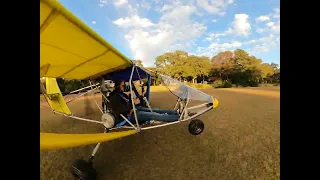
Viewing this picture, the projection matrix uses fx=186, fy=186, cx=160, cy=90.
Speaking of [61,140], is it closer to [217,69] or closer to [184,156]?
[184,156]

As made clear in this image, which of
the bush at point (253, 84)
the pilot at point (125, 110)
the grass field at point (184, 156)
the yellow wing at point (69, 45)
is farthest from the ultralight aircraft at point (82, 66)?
the bush at point (253, 84)

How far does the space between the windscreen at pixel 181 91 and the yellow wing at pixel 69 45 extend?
1184 millimetres

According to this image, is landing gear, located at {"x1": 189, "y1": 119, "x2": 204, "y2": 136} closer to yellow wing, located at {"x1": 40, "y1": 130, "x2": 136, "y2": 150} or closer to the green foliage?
yellow wing, located at {"x1": 40, "y1": 130, "x2": 136, "y2": 150}

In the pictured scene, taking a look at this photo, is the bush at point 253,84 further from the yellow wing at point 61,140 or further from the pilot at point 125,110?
the yellow wing at point 61,140

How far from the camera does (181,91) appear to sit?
469 cm

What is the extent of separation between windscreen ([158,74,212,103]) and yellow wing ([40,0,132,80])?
118 cm

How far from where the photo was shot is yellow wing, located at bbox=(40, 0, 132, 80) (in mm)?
1685

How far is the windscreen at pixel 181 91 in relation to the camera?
4.63m

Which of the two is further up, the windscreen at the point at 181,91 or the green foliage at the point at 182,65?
the green foliage at the point at 182,65

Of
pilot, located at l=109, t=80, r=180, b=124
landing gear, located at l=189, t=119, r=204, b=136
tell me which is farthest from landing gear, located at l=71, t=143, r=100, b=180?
landing gear, located at l=189, t=119, r=204, b=136
